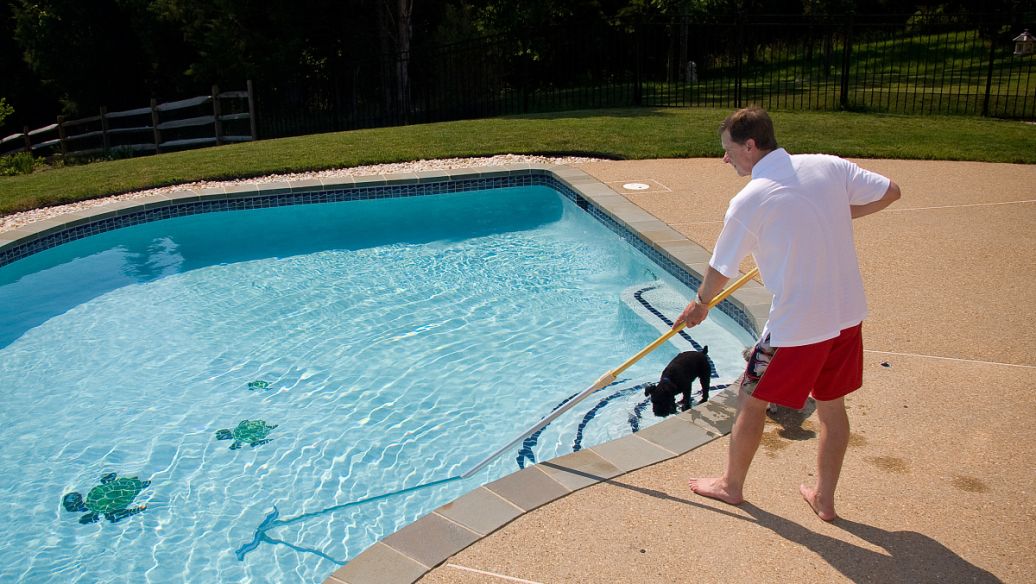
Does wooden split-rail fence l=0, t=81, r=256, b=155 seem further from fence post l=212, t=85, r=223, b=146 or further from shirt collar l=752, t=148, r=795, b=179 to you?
shirt collar l=752, t=148, r=795, b=179

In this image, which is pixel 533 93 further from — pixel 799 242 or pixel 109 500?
pixel 799 242

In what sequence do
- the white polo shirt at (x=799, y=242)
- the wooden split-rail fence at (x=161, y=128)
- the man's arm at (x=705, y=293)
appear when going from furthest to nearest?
1. the wooden split-rail fence at (x=161, y=128)
2. the man's arm at (x=705, y=293)
3. the white polo shirt at (x=799, y=242)

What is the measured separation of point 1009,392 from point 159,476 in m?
4.70

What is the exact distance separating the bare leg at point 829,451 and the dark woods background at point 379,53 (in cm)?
1141

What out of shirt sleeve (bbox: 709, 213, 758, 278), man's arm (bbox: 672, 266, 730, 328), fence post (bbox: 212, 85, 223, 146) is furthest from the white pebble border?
shirt sleeve (bbox: 709, 213, 758, 278)

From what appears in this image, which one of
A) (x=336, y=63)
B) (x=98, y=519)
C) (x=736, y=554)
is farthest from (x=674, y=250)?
(x=336, y=63)

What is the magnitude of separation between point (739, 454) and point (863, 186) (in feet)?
3.69

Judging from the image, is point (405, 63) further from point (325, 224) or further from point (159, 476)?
point (159, 476)

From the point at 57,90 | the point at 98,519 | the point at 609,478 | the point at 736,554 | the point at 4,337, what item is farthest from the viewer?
the point at 57,90

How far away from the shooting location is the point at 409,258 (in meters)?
8.73

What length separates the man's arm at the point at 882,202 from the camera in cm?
318

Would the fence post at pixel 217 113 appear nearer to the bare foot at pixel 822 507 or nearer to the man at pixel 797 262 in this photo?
the man at pixel 797 262

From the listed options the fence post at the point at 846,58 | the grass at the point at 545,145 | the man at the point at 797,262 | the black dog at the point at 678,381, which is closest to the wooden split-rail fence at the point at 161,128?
the grass at the point at 545,145

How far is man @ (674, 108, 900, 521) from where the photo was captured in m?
2.96
